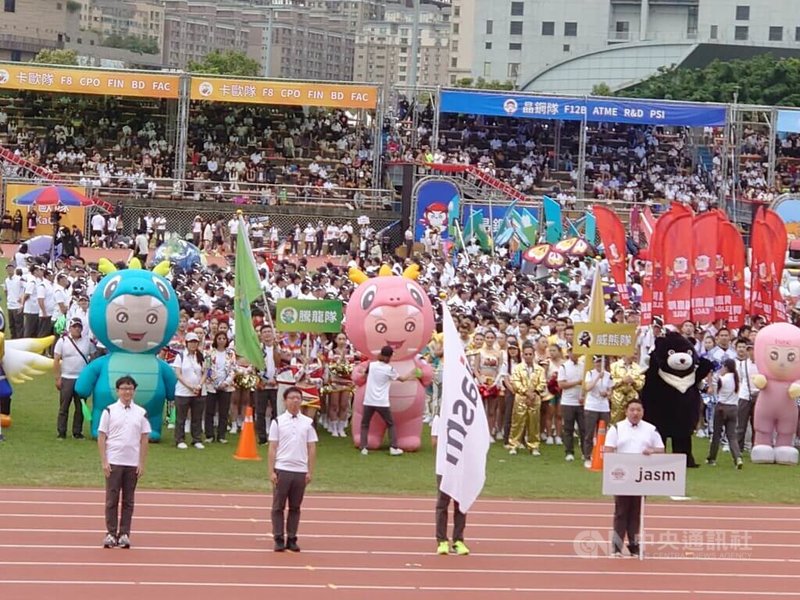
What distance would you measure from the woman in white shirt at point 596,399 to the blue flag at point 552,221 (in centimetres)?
2268

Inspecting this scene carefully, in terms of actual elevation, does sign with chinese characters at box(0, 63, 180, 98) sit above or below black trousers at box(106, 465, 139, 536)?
above

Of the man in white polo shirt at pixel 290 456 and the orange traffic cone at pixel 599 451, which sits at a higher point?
the man in white polo shirt at pixel 290 456

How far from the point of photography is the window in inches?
3844

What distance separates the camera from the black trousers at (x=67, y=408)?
1970 cm

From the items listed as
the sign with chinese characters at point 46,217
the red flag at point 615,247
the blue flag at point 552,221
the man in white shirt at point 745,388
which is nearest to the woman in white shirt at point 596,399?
the man in white shirt at point 745,388

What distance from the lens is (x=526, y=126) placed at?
55625 mm

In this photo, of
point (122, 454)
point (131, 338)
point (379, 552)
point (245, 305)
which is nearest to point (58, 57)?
point (245, 305)

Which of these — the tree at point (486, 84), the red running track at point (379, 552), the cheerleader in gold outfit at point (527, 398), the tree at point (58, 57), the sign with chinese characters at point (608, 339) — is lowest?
the red running track at point (379, 552)

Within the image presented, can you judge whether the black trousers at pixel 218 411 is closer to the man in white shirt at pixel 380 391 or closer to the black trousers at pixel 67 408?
the black trousers at pixel 67 408

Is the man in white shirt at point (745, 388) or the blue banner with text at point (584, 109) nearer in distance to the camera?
the man in white shirt at point (745, 388)

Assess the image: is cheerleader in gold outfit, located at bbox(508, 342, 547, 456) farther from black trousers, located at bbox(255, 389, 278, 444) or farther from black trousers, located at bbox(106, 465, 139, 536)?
black trousers, located at bbox(106, 465, 139, 536)

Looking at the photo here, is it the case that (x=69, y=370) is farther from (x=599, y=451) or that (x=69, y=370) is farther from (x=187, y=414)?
(x=599, y=451)

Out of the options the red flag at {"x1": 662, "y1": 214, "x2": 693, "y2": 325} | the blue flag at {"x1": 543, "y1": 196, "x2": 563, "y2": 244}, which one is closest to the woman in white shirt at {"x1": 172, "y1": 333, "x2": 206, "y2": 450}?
the red flag at {"x1": 662, "y1": 214, "x2": 693, "y2": 325}

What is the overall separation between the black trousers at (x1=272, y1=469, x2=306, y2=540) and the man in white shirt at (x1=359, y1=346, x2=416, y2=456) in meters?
5.23
